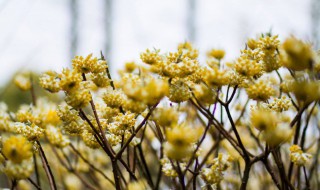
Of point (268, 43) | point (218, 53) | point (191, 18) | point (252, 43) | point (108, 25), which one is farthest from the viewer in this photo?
point (191, 18)

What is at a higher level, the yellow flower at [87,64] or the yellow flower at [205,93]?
the yellow flower at [87,64]

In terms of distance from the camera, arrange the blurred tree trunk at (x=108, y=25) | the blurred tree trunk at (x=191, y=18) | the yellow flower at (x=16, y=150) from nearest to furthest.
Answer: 1. the yellow flower at (x=16, y=150)
2. the blurred tree trunk at (x=108, y=25)
3. the blurred tree trunk at (x=191, y=18)

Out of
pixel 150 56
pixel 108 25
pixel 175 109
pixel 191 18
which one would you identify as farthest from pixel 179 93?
pixel 191 18

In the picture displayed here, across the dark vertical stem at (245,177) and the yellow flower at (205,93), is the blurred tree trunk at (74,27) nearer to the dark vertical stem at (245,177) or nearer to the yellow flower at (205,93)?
the yellow flower at (205,93)

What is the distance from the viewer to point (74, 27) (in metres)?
9.24

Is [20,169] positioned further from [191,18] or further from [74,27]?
[191,18]

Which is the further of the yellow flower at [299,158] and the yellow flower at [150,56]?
the yellow flower at [150,56]

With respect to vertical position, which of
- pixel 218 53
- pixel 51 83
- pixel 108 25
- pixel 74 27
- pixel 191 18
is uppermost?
pixel 191 18

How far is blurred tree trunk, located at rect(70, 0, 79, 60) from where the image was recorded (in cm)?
903

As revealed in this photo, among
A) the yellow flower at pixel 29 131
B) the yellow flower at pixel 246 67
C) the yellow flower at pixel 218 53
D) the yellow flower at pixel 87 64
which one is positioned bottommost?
the yellow flower at pixel 29 131

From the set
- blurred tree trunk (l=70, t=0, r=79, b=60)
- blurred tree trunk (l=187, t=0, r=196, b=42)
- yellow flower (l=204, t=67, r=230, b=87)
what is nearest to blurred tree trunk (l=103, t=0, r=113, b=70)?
blurred tree trunk (l=70, t=0, r=79, b=60)

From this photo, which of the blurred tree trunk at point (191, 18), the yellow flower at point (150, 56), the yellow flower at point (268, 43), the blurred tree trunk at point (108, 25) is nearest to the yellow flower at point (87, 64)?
the yellow flower at point (150, 56)

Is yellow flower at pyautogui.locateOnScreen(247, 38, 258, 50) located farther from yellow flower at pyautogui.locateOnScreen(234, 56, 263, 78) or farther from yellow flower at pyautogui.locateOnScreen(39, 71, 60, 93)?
yellow flower at pyautogui.locateOnScreen(39, 71, 60, 93)

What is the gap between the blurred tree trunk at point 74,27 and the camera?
9.03m
